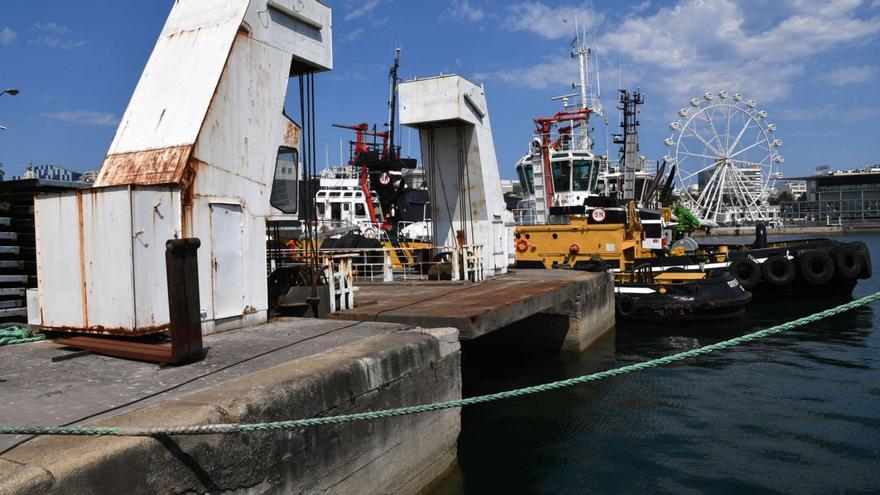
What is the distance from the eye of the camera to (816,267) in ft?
67.1

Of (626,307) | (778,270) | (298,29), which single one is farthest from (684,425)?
(778,270)

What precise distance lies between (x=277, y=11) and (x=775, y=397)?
9299mm

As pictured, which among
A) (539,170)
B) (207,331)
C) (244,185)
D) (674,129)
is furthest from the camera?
(674,129)

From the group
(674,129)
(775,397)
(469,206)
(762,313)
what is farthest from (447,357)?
(674,129)

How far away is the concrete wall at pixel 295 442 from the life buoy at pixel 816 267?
57.2 feet

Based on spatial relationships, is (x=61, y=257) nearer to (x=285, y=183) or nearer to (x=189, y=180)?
(x=189, y=180)

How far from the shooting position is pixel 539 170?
80.1 feet

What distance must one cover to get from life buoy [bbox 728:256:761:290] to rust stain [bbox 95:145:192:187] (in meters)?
18.5

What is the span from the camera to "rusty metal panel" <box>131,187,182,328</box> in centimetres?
569

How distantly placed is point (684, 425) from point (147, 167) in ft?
24.8

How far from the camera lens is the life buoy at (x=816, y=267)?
2017cm

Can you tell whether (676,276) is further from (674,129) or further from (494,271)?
(674,129)

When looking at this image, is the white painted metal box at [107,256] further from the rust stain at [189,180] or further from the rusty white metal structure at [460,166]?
the rusty white metal structure at [460,166]

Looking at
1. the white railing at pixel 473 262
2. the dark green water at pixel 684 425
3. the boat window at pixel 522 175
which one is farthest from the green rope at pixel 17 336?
the boat window at pixel 522 175
